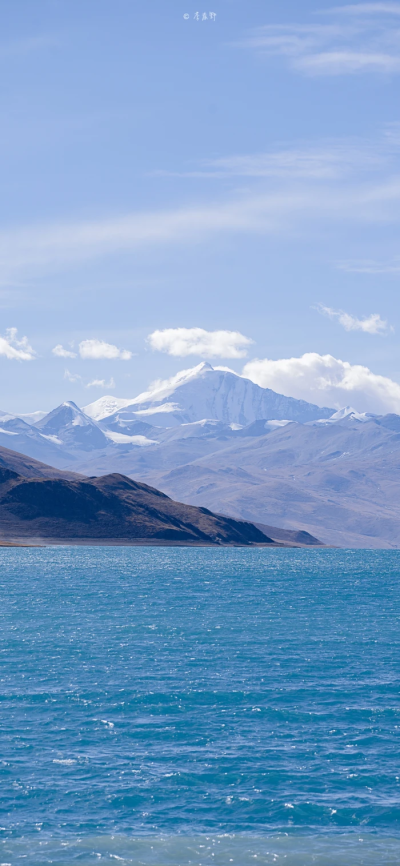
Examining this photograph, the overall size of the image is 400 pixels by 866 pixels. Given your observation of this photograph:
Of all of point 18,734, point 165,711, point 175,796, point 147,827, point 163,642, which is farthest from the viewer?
point 163,642

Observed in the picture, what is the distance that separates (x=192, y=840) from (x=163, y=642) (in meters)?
47.3

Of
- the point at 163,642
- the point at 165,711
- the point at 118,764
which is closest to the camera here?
the point at 118,764

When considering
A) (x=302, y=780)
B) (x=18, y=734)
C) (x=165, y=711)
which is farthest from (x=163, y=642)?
(x=302, y=780)

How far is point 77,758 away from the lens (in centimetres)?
4434

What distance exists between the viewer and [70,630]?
90.8m

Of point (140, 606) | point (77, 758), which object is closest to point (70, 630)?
point (140, 606)

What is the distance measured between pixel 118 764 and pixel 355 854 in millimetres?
13513

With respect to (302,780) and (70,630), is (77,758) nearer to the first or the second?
(302,780)

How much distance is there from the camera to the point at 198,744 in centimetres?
4731

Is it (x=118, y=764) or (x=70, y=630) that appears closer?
(x=118, y=764)

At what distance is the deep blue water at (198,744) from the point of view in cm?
3569

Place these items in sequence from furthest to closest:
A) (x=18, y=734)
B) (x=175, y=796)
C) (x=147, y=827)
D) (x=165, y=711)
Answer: (x=165, y=711), (x=18, y=734), (x=175, y=796), (x=147, y=827)

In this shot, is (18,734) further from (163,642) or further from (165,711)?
(163,642)

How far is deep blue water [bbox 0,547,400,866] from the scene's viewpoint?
35688 millimetres
